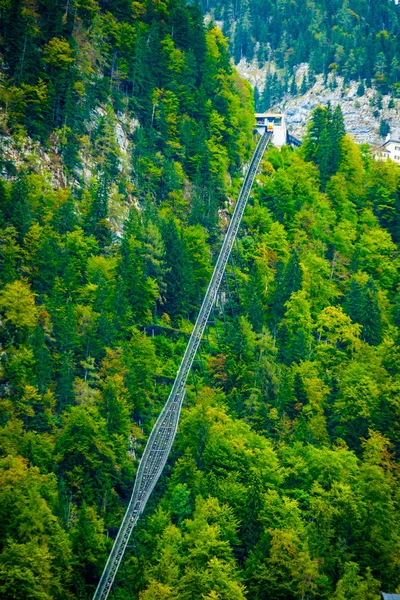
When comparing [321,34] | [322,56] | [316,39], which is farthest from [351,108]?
[321,34]

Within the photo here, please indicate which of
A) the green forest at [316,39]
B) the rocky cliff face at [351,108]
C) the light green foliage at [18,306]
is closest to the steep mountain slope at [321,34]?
the green forest at [316,39]

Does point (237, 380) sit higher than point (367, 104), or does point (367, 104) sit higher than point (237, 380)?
point (367, 104)

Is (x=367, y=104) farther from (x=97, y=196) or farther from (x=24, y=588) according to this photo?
(x=24, y=588)

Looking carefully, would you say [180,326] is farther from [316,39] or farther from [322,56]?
[316,39]

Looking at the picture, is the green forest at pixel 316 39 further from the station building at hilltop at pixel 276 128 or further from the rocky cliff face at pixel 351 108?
the station building at hilltop at pixel 276 128

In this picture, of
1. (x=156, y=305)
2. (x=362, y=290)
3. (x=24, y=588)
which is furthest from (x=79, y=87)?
(x=24, y=588)

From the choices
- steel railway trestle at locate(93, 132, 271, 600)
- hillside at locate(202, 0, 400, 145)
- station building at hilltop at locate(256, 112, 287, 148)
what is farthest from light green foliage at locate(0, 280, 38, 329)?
hillside at locate(202, 0, 400, 145)
